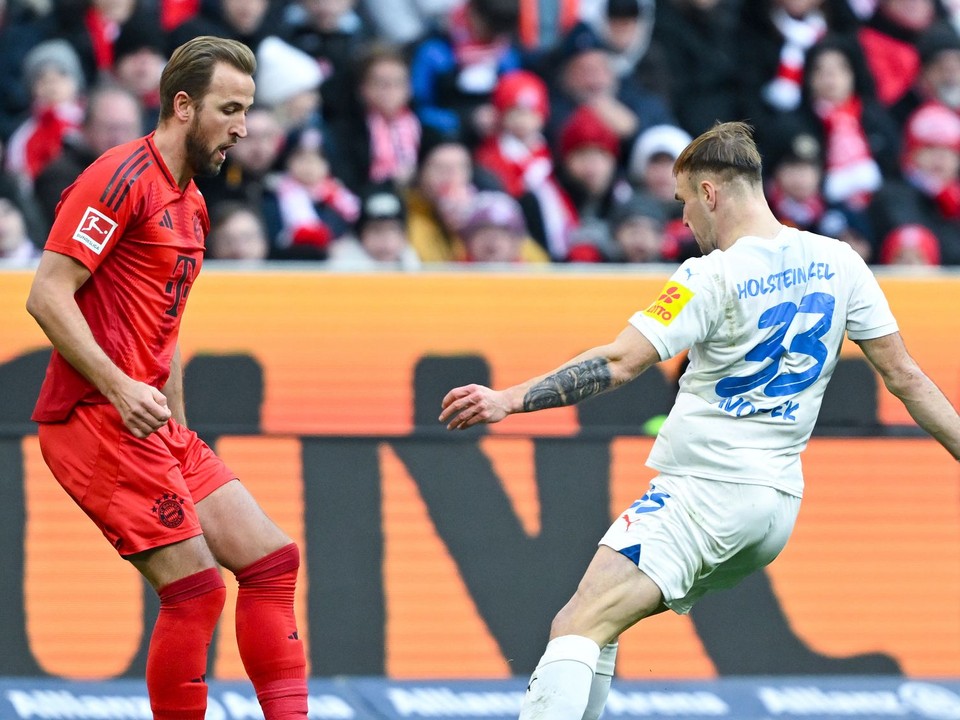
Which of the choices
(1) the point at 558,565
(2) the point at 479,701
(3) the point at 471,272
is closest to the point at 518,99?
(3) the point at 471,272

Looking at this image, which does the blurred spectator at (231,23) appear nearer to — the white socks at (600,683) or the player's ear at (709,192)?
the player's ear at (709,192)

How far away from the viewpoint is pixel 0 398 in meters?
6.72

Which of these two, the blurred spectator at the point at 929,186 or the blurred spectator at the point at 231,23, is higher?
the blurred spectator at the point at 231,23

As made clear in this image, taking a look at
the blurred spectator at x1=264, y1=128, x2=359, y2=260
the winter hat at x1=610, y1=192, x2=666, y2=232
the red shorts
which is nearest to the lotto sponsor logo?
the red shorts

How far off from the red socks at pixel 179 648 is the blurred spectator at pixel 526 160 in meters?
4.44

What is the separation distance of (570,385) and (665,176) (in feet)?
15.5

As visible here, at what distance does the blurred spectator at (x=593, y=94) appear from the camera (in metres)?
9.25

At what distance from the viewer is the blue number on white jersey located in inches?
186

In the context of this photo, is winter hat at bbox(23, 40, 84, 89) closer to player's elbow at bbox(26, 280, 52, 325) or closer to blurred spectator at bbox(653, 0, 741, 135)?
blurred spectator at bbox(653, 0, 741, 135)

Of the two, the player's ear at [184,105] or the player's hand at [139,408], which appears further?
the player's ear at [184,105]

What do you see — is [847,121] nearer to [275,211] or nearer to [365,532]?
[275,211]

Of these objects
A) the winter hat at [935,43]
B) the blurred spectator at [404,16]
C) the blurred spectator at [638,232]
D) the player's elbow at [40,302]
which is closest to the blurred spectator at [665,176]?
the blurred spectator at [638,232]

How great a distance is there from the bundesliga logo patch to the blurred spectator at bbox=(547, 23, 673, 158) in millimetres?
5005

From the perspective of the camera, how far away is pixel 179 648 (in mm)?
4699
